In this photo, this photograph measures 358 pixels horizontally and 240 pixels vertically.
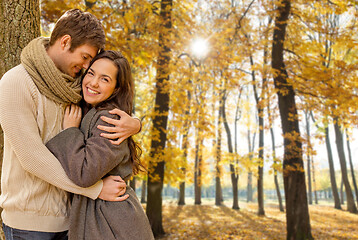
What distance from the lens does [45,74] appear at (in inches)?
61.4

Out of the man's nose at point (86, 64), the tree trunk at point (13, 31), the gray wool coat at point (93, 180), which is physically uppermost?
the tree trunk at point (13, 31)

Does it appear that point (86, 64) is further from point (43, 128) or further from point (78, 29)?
point (43, 128)

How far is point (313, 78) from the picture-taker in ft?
23.8

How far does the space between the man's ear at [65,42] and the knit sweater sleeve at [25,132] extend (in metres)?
0.31

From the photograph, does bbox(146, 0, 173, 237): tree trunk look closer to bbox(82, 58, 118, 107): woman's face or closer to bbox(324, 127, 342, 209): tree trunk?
bbox(82, 58, 118, 107): woman's face

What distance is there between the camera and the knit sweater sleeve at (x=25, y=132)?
143 centimetres

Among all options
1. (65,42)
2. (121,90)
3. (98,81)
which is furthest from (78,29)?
(121,90)

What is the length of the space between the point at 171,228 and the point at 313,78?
6855mm

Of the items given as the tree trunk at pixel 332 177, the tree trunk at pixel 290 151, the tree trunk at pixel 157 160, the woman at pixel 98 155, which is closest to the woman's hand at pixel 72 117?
the woman at pixel 98 155

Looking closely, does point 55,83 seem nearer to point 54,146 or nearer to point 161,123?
point 54,146

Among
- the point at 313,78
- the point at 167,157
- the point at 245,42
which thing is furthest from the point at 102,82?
the point at 245,42

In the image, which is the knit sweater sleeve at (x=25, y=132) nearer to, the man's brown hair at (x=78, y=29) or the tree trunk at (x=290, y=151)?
the man's brown hair at (x=78, y=29)

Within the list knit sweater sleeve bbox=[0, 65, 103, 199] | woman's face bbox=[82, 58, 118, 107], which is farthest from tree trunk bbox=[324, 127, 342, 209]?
knit sweater sleeve bbox=[0, 65, 103, 199]

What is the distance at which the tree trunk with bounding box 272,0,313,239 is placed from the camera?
23.2ft
